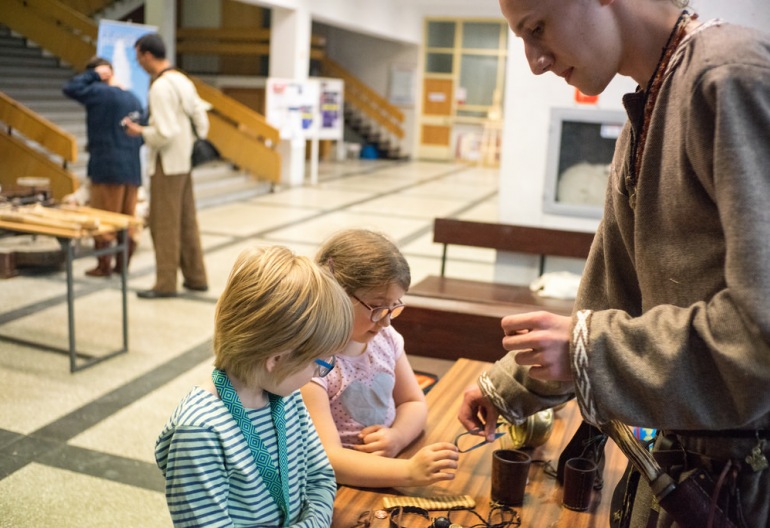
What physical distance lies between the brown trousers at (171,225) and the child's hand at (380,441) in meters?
4.15

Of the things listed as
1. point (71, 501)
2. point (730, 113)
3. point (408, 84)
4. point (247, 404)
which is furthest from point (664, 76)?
point (408, 84)

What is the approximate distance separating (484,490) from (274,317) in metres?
0.72

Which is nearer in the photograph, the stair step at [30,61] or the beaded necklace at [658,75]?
the beaded necklace at [658,75]

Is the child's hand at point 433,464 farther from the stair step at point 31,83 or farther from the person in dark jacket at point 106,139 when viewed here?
the stair step at point 31,83

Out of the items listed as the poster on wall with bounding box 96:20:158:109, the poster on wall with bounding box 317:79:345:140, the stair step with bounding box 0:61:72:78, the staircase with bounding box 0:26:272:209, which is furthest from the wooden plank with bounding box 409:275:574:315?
the poster on wall with bounding box 317:79:345:140

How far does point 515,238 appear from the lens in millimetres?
5039

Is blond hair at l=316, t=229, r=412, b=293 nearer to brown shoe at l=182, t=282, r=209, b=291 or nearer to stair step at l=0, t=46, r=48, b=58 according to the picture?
brown shoe at l=182, t=282, r=209, b=291

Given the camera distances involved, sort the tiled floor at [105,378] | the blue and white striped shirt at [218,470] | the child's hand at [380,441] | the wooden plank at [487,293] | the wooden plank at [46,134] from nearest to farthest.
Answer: the blue and white striped shirt at [218,470]
the child's hand at [380,441]
the tiled floor at [105,378]
the wooden plank at [487,293]
the wooden plank at [46,134]

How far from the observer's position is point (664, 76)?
1.11 metres

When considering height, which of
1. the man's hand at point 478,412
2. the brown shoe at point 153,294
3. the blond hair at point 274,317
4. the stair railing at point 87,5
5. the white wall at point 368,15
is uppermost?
the white wall at point 368,15

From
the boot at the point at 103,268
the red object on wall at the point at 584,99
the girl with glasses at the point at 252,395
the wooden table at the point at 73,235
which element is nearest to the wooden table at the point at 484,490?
the girl with glasses at the point at 252,395

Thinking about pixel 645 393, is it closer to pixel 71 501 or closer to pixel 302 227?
pixel 71 501

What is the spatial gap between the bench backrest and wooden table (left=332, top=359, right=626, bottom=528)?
270 cm

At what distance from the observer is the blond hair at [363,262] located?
1.85 metres
